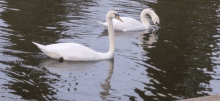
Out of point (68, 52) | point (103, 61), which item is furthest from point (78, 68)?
point (103, 61)

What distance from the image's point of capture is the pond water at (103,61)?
795 centimetres

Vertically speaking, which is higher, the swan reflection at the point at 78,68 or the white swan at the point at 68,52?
the white swan at the point at 68,52

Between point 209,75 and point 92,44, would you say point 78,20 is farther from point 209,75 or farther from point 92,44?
point 209,75

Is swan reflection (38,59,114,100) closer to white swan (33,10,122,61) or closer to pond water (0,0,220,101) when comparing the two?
pond water (0,0,220,101)

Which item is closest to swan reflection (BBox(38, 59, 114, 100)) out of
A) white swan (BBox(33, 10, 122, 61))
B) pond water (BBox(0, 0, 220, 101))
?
pond water (BBox(0, 0, 220, 101))

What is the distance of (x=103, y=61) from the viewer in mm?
10398

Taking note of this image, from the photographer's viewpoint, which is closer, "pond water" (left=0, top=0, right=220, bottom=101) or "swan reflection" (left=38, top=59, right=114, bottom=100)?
"pond water" (left=0, top=0, right=220, bottom=101)

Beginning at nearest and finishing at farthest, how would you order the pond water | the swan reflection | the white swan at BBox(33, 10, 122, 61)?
the pond water → the swan reflection → the white swan at BBox(33, 10, 122, 61)

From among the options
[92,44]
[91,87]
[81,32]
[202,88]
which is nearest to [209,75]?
[202,88]

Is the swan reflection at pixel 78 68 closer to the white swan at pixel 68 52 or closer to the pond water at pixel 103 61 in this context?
the pond water at pixel 103 61

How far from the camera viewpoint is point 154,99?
7.62 metres

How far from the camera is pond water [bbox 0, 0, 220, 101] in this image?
26.1 feet

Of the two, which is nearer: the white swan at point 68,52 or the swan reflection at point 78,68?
the swan reflection at point 78,68

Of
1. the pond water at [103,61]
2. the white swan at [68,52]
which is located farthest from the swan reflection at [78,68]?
the white swan at [68,52]
